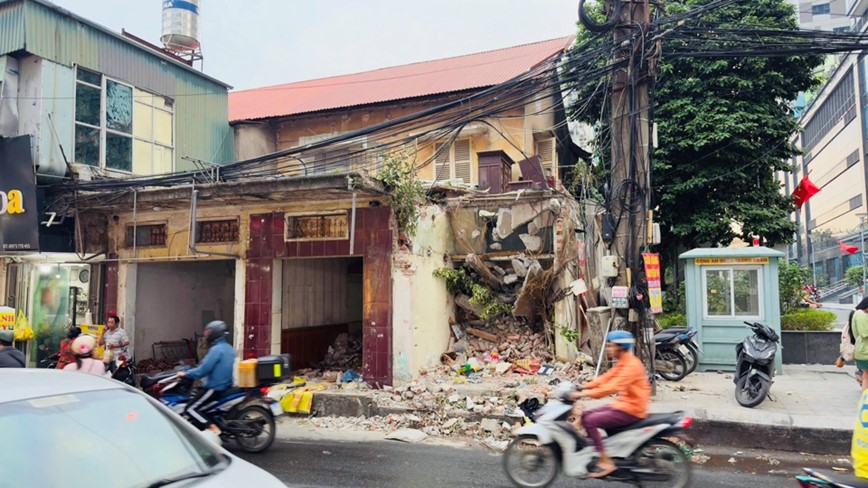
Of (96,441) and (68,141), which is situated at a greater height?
(68,141)

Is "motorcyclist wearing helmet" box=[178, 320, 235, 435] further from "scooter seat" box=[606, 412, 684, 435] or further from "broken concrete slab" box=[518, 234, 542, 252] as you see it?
"broken concrete slab" box=[518, 234, 542, 252]

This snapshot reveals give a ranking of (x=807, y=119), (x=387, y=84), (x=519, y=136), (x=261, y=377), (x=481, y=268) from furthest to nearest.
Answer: (x=807, y=119), (x=387, y=84), (x=519, y=136), (x=481, y=268), (x=261, y=377)

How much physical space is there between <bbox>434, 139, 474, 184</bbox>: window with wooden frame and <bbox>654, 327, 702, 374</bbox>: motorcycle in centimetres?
737

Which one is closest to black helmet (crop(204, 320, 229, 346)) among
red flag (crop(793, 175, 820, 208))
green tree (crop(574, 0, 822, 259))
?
green tree (crop(574, 0, 822, 259))

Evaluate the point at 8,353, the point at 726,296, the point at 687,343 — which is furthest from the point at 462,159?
the point at 8,353

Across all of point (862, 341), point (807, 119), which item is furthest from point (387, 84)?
point (807, 119)

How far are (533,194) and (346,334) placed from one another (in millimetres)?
6070

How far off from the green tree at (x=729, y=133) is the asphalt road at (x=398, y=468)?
1070cm

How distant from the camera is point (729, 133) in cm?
1578

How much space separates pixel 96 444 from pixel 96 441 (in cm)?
2

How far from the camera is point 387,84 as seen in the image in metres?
18.3

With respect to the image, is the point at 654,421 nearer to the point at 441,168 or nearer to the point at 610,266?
the point at 610,266

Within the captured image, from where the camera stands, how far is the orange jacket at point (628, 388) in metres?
5.47

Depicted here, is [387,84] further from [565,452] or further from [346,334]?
[565,452]
